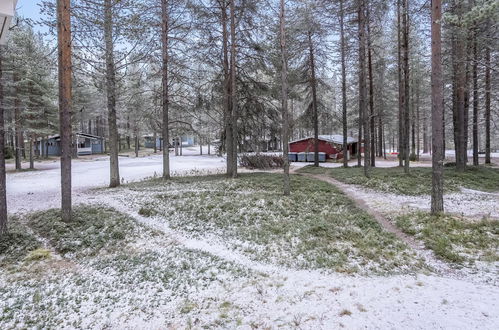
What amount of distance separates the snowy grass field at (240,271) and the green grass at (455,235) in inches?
1.1

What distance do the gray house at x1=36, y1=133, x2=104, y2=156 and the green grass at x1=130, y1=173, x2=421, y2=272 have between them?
110 feet

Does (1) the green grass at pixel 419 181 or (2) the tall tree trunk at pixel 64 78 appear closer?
(2) the tall tree trunk at pixel 64 78

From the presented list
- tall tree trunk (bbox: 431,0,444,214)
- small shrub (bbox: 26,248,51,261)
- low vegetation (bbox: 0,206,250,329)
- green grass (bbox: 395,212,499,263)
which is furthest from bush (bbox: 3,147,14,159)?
tall tree trunk (bbox: 431,0,444,214)

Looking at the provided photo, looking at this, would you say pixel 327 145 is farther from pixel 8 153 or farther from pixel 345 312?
pixel 8 153

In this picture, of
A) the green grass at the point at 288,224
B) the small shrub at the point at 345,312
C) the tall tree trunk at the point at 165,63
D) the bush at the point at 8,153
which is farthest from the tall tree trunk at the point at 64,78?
the bush at the point at 8,153

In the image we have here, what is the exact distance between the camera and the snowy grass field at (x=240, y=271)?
Answer: 3.33m

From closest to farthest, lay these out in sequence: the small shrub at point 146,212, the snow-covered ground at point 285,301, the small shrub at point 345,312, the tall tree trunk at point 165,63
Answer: the snow-covered ground at point 285,301
the small shrub at point 345,312
the small shrub at point 146,212
the tall tree trunk at point 165,63

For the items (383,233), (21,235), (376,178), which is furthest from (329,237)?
(376,178)

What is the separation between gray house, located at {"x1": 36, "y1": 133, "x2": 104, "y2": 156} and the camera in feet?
119

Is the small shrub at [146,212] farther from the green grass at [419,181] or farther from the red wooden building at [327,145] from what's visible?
the red wooden building at [327,145]

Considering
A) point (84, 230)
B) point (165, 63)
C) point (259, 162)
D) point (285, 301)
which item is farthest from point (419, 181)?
point (84, 230)

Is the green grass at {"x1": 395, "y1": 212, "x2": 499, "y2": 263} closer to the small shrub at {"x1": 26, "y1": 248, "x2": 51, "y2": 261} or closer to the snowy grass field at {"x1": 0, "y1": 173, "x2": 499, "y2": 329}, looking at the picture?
the snowy grass field at {"x1": 0, "y1": 173, "x2": 499, "y2": 329}

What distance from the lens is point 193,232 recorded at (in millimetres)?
6293

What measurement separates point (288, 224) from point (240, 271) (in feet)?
7.68
